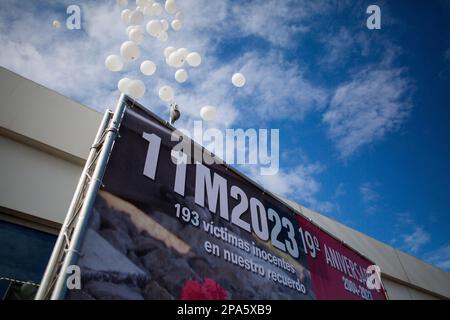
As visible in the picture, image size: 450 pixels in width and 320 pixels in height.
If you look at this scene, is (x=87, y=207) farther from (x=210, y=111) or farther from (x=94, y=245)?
(x=210, y=111)

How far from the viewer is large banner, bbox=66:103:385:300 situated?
2324mm

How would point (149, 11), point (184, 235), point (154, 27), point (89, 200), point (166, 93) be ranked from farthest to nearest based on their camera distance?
point (149, 11) → point (154, 27) → point (166, 93) → point (184, 235) → point (89, 200)

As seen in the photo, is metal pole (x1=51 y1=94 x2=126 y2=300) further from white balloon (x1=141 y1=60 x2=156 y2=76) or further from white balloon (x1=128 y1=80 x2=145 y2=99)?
white balloon (x1=141 y1=60 x2=156 y2=76)

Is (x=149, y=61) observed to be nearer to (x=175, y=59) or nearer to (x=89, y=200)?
(x=175, y=59)

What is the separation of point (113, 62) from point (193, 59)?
3.85ft

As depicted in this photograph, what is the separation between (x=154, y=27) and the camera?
4543mm

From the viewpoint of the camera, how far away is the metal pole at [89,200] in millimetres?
1927

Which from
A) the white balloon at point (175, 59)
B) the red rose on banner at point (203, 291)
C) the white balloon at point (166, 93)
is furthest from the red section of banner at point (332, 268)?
the white balloon at point (175, 59)

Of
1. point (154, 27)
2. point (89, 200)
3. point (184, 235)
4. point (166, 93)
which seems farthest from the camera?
point (154, 27)

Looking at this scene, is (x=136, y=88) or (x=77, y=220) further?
(x=136, y=88)

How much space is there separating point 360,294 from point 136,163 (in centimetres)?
435

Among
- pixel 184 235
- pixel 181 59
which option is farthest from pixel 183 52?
pixel 184 235

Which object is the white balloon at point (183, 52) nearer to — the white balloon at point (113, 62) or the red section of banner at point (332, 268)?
the white balloon at point (113, 62)
